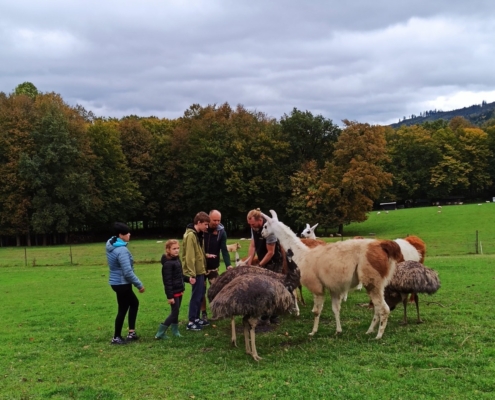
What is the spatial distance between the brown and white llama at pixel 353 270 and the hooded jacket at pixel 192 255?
1962mm

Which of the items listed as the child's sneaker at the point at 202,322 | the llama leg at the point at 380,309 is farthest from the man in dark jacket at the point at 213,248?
the llama leg at the point at 380,309

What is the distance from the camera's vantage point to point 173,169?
53.8 metres

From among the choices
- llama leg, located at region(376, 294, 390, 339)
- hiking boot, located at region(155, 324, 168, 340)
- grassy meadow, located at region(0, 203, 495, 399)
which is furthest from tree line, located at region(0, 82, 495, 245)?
hiking boot, located at region(155, 324, 168, 340)

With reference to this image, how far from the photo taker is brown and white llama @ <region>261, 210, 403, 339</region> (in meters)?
7.31

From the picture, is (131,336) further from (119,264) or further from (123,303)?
(119,264)

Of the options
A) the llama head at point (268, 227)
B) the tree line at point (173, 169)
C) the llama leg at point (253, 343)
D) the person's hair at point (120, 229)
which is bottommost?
the llama leg at point (253, 343)

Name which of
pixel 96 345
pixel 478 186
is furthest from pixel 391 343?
pixel 478 186

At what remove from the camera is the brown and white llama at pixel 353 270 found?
288 inches

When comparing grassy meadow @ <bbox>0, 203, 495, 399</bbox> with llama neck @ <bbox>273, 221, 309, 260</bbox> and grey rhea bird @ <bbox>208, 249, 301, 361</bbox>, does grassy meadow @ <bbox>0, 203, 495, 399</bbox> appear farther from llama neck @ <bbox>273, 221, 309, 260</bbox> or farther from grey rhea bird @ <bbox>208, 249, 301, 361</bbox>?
llama neck @ <bbox>273, 221, 309, 260</bbox>

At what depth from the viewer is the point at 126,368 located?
639 cm

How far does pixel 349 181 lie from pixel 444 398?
37.7 meters

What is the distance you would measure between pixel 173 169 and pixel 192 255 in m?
46.7

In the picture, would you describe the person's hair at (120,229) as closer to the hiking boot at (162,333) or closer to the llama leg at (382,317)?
the hiking boot at (162,333)

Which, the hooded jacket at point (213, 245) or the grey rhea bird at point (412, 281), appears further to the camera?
the hooded jacket at point (213, 245)
